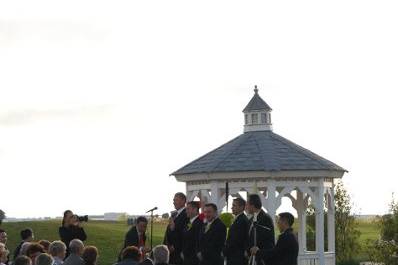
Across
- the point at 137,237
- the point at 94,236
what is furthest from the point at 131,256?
the point at 94,236

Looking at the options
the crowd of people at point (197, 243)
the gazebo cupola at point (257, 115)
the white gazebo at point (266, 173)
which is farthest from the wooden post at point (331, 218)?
the crowd of people at point (197, 243)

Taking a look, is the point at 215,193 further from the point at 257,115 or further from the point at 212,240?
the point at 212,240

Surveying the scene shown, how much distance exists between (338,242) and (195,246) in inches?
1050

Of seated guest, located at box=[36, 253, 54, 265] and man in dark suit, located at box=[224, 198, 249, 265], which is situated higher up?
man in dark suit, located at box=[224, 198, 249, 265]

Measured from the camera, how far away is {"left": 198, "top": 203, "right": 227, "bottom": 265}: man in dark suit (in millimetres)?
20391

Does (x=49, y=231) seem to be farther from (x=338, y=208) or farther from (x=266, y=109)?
(x=266, y=109)

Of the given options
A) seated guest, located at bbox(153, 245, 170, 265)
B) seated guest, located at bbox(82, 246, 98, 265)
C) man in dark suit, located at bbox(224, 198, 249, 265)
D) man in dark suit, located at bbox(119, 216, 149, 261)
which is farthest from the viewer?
man in dark suit, located at bbox(119, 216, 149, 261)

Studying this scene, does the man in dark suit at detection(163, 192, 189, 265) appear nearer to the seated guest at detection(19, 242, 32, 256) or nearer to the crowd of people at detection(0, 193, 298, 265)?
the crowd of people at detection(0, 193, 298, 265)

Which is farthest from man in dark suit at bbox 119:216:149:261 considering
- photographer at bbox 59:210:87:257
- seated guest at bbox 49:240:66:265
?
seated guest at bbox 49:240:66:265

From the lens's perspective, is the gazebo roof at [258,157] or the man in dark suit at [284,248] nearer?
the man in dark suit at [284,248]

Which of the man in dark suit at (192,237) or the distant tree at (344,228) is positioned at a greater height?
the distant tree at (344,228)

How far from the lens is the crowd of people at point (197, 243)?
56.6 feet

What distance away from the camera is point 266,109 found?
36594 millimetres

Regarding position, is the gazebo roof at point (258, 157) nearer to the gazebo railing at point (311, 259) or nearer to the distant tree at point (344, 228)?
the gazebo railing at point (311, 259)
